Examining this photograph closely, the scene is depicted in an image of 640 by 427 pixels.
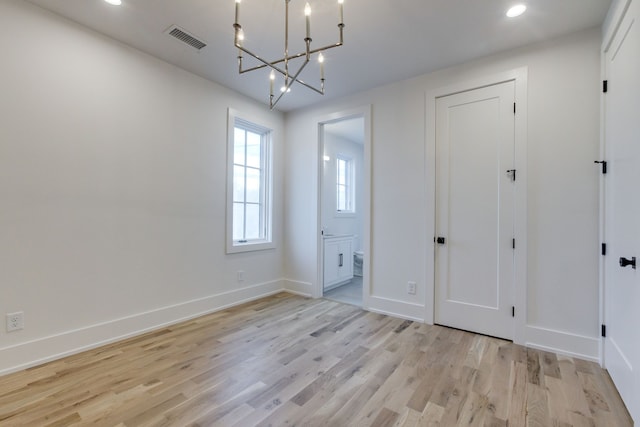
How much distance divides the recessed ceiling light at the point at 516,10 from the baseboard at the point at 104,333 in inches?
152

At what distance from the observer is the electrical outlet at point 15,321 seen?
2.16 meters

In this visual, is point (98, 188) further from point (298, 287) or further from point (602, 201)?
point (602, 201)

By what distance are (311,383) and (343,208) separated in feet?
14.2

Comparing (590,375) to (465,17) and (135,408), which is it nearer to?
A: (465,17)

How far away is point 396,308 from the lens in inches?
135

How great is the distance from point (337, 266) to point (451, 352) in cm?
254

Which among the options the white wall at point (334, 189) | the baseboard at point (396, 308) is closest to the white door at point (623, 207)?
the baseboard at point (396, 308)

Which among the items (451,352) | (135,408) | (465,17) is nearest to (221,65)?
(465,17)

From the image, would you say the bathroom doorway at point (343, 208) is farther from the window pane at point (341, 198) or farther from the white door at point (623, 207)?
the white door at point (623, 207)

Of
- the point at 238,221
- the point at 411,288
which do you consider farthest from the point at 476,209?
the point at 238,221

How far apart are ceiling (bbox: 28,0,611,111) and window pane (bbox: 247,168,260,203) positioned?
4.62 feet

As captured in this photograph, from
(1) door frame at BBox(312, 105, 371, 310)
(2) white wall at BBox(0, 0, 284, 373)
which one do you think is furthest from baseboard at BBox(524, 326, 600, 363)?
(2) white wall at BBox(0, 0, 284, 373)

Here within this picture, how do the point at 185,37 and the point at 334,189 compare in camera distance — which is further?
the point at 334,189

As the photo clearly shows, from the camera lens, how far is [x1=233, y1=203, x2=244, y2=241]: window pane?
3.97 meters
